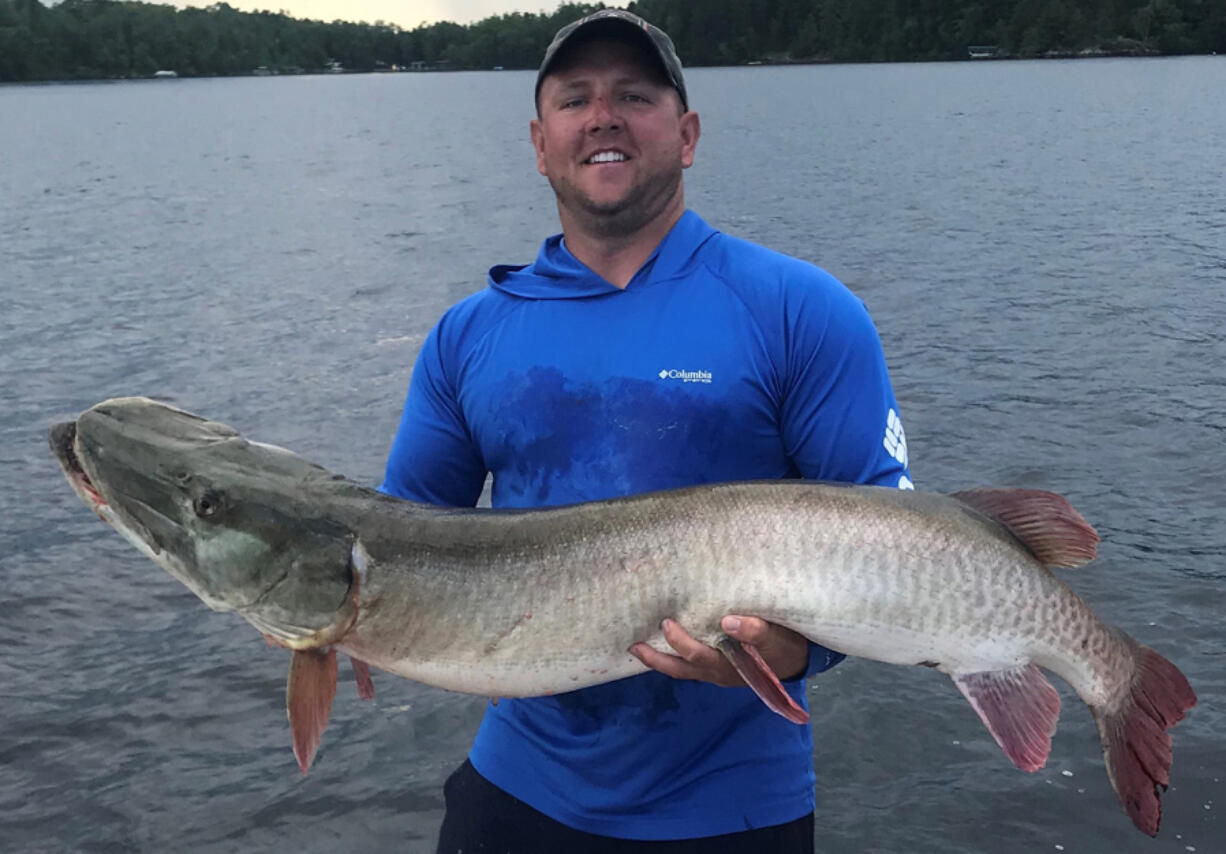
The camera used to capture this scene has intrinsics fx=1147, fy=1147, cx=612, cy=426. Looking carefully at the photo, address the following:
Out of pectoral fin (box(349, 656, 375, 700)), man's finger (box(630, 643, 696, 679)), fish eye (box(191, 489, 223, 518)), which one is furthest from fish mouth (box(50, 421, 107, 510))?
man's finger (box(630, 643, 696, 679))

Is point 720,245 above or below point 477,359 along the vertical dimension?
above

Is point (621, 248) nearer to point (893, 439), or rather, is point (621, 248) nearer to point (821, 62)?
point (893, 439)

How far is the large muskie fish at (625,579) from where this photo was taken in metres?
2.87

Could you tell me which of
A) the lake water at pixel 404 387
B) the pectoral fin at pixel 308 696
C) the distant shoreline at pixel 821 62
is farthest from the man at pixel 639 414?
the distant shoreline at pixel 821 62

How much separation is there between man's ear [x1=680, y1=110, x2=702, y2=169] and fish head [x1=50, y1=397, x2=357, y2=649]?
157cm

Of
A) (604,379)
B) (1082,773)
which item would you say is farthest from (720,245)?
(1082,773)

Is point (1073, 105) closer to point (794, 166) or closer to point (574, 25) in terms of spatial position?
point (794, 166)

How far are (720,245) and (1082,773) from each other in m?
4.70

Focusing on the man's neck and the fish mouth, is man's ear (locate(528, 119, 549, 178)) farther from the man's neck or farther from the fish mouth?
the fish mouth

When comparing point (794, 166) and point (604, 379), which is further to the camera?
point (794, 166)

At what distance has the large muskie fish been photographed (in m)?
2.87

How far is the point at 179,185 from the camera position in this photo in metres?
38.3

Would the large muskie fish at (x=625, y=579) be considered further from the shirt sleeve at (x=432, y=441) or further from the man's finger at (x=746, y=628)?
the shirt sleeve at (x=432, y=441)

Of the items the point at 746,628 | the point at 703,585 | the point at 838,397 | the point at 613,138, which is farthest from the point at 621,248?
the point at 746,628
